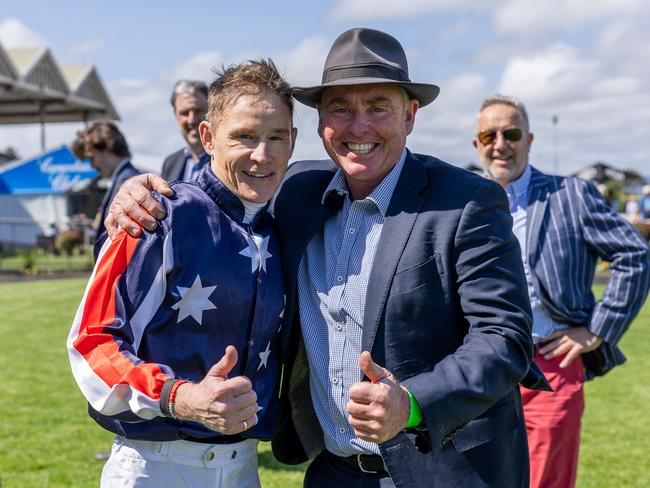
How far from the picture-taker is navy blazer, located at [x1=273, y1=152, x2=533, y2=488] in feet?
7.92

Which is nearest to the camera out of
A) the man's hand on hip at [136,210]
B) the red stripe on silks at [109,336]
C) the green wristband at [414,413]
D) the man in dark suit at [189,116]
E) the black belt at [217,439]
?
the green wristband at [414,413]

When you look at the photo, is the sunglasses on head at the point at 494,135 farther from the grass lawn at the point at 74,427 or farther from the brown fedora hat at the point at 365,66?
the grass lawn at the point at 74,427

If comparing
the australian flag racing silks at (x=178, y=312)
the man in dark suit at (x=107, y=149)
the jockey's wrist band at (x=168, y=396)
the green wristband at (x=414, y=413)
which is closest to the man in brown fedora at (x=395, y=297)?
the green wristband at (x=414, y=413)

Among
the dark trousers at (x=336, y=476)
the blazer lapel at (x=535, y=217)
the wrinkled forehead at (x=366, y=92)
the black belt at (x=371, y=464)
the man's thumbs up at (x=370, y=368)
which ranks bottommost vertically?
the dark trousers at (x=336, y=476)

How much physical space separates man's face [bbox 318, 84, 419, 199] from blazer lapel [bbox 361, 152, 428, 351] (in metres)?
0.12

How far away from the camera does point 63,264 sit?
25.5 m

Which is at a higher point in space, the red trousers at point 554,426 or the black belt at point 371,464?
the black belt at point 371,464

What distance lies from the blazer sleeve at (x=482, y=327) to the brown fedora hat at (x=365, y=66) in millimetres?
482

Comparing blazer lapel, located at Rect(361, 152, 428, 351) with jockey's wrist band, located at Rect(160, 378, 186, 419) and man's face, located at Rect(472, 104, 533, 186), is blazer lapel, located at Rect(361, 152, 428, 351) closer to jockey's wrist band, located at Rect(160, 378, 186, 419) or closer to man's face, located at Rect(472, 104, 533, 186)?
jockey's wrist band, located at Rect(160, 378, 186, 419)

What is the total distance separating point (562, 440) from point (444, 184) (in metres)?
2.16

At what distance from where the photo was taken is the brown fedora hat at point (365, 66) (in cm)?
282

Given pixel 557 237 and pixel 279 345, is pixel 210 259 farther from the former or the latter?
pixel 557 237

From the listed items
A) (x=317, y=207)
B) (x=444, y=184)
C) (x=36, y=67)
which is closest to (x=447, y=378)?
(x=444, y=184)

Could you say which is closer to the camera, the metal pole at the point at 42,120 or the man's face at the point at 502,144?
the man's face at the point at 502,144
